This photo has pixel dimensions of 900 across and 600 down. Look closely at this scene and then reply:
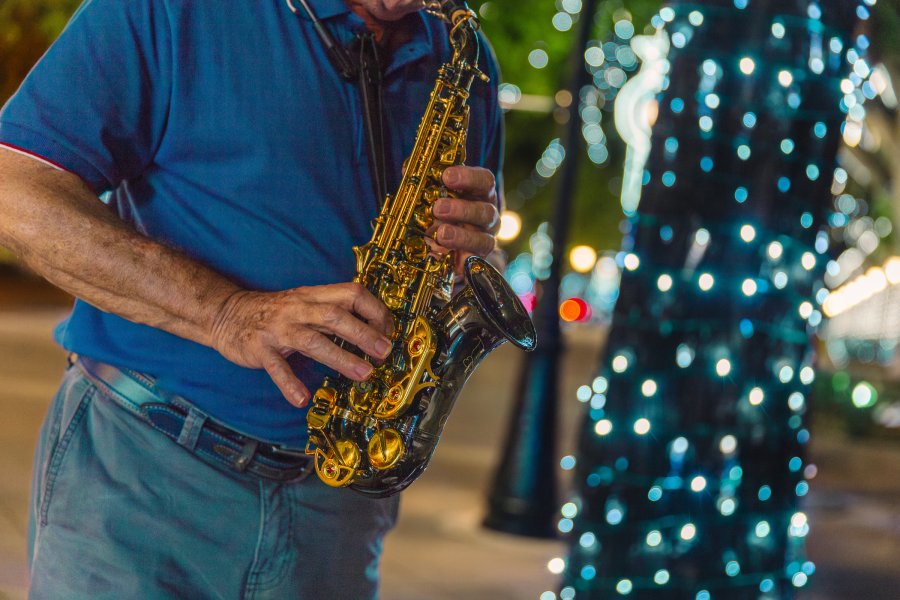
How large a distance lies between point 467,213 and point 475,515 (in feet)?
19.1

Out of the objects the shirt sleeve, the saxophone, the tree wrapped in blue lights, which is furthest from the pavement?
the shirt sleeve

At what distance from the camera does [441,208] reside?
231cm

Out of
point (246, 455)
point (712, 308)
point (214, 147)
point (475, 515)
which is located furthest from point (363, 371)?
point (475, 515)

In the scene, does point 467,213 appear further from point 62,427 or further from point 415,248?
point 62,427

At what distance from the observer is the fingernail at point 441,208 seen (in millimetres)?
2312

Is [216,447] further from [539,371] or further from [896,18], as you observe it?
[539,371]

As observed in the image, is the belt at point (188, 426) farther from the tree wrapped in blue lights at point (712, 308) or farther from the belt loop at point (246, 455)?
the tree wrapped in blue lights at point (712, 308)

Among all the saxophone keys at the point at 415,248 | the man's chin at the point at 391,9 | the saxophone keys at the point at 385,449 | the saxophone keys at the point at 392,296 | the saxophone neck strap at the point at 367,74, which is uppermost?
the man's chin at the point at 391,9

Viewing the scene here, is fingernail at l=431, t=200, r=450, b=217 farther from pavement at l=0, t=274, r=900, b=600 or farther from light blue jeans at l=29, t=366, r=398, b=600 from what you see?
pavement at l=0, t=274, r=900, b=600

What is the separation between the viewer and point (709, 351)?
369 cm

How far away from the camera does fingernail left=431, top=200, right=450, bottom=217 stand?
2.31 metres

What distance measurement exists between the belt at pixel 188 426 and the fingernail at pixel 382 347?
1.27 feet

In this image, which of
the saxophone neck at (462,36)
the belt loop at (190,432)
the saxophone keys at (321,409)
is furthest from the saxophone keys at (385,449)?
the saxophone neck at (462,36)

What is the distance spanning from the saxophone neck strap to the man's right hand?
1.48 feet
